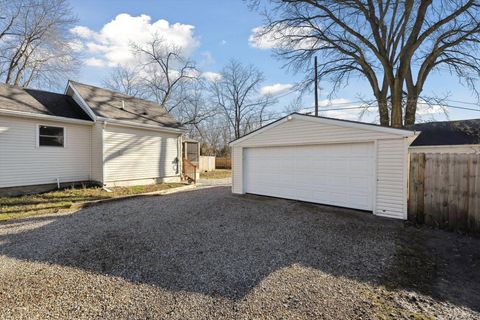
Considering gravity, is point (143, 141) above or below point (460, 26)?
below

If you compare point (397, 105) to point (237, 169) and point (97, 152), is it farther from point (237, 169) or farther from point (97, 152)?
point (97, 152)

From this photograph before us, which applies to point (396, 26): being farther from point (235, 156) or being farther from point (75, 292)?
point (75, 292)

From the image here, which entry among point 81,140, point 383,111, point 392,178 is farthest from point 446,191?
point 81,140

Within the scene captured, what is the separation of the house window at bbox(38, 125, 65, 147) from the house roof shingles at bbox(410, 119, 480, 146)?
53.2 feet

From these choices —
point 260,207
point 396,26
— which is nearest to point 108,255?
point 260,207

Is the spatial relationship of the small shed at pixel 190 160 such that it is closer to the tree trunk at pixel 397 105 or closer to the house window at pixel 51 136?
the house window at pixel 51 136

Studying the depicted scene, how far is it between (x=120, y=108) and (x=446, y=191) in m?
13.6

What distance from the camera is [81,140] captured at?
37.6 feet

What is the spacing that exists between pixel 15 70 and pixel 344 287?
86.2 ft

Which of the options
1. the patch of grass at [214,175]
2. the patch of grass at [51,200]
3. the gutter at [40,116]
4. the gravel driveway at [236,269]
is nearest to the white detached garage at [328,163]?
the gravel driveway at [236,269]

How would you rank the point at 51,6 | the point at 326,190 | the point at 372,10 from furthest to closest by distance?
the point at 51,6
the point at 372,10
the point at 326,190

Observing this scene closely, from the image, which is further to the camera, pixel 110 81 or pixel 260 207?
pixel 110 81

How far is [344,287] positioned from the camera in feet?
11.2

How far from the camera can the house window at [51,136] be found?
10.3 meters
